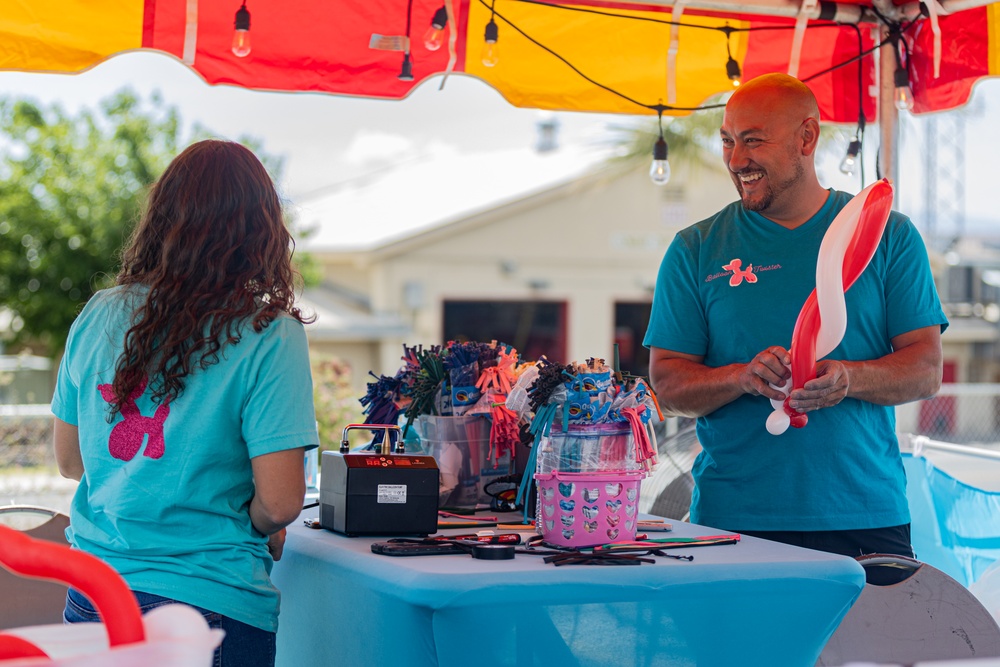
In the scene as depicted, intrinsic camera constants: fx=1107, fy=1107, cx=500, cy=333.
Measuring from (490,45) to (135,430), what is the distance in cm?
203

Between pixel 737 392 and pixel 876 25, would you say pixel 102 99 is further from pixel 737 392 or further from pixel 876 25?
pixel 737 392

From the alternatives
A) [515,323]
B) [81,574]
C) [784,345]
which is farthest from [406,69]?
[515,323]

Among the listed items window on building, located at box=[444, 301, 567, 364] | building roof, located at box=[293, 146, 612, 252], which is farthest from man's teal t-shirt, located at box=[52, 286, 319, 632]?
window on building, located at box=[444, 301, 567, 364]

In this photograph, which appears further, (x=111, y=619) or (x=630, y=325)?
(x=630, y=325)

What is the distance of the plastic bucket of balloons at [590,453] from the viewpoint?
190 cm

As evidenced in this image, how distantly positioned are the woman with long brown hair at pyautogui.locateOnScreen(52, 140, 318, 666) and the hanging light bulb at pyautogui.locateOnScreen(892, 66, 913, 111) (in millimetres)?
2474

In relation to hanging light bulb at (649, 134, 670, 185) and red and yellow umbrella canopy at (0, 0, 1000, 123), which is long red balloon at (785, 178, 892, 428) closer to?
red and yellow umbrella canopy at (0, 0, 1000, 123)

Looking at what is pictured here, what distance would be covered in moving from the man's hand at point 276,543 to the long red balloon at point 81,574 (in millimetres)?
893

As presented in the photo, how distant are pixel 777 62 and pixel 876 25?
345 millimetres

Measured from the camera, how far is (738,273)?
99.7 inches

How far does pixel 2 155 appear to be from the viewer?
54.7 ft

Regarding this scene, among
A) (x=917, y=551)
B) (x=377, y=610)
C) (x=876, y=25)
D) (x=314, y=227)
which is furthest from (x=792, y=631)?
(x=314, y=227)

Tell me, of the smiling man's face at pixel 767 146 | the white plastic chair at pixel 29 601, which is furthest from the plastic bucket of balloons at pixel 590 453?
the white plastic chair at pixel 29 601

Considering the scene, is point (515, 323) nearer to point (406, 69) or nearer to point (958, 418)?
point (958, 418)
